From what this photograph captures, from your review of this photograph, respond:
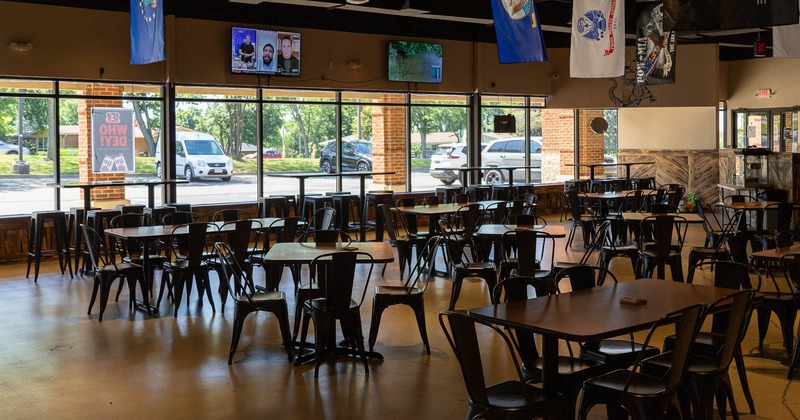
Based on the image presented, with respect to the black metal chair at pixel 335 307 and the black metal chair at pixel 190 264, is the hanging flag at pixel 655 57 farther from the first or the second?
the black metal chair at pixel 335 307

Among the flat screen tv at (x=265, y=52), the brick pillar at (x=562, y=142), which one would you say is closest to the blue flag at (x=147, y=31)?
the flat screen tv at (x=265, y=52)

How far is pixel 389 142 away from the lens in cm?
1416

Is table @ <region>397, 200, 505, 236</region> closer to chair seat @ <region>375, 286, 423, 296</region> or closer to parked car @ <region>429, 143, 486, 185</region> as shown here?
chair seat @ <region>375, 286, 423, 296</region>

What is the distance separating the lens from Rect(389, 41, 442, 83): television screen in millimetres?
13688

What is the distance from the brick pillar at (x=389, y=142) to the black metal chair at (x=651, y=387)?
10578mm

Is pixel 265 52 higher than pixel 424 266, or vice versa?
pixel 265 52

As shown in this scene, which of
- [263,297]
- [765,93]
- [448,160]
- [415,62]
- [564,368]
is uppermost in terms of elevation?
[415,62]

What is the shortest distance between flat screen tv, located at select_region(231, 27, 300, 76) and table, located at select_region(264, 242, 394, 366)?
20.3 feet

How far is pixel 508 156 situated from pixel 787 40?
774 cm

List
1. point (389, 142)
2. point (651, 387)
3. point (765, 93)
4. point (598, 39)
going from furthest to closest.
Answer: point (765, 93), point (389, 142), point (598, 39), point (651, 387)

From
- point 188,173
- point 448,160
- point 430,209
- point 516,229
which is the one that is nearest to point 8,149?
point 188,173

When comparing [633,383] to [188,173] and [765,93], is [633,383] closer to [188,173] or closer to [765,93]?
[188,173]

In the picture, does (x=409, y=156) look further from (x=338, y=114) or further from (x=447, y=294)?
(x=447, y=294)

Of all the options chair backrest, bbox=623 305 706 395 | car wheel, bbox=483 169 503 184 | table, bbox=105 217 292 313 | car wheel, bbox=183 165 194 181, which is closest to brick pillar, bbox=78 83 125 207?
car wheel, bbox=183 165 194 181
